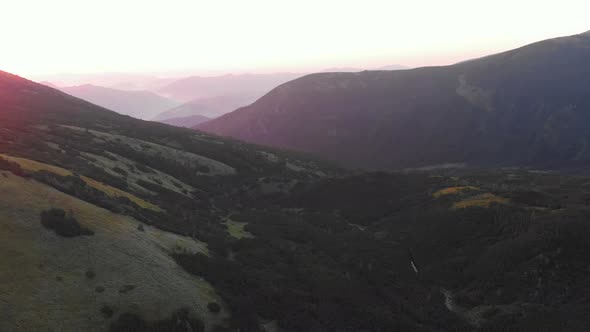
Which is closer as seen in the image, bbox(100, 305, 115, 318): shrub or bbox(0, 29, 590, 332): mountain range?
bbox(100, 305, 115, 318): shrub

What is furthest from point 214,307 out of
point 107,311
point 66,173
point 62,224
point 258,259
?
point 66,173

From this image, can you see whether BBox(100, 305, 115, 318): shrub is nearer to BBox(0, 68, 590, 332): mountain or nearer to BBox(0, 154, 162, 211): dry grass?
BBox(0, 68, 590, 332): mountain

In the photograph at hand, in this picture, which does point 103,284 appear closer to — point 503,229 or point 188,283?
point 188,283

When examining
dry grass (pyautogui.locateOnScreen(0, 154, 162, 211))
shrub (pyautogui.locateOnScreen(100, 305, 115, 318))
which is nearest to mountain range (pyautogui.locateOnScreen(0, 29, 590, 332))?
shrub (pyautogui.locateOnScreen(100, 305, 115, 318))

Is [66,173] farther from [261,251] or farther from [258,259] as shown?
[258,259]

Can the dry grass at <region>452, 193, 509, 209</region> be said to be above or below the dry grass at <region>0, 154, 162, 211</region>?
below

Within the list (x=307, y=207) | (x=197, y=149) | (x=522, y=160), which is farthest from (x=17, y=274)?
(x=522, y=160)
